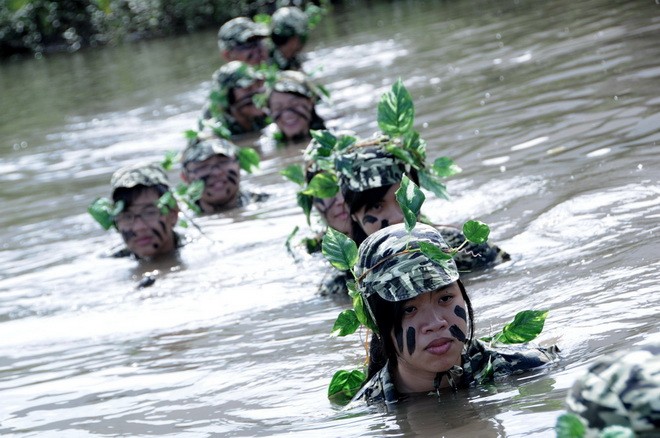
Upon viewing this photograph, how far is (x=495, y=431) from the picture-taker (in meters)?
4.89

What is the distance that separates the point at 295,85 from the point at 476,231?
8163 mm

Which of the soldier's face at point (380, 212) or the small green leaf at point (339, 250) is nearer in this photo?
the small green leaf at point (339, 250)

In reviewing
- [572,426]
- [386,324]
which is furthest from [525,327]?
[572,426]

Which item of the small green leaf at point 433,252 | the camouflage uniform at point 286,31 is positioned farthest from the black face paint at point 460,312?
the camouflage uniform at point 286,31

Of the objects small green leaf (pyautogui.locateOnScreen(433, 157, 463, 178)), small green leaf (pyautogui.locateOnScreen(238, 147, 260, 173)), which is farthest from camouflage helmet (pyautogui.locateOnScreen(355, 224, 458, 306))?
small green leaf (pyautogui.locateOnScreen(238, 147, 260, 173))

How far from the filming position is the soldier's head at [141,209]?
9.87m

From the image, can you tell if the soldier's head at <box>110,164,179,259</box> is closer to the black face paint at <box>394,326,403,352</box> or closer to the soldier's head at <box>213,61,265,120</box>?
the soldier's head at <box>213,61,265,120</box>

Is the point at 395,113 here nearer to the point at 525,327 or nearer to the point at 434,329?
the point at 525,327

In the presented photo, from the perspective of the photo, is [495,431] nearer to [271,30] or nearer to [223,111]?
[223,111]

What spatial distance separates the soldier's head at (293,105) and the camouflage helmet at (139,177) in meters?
3.38

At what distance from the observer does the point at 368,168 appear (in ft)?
23.1

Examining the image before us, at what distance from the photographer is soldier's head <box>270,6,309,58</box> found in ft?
55.7

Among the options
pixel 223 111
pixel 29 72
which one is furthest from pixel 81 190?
pixel 29 72

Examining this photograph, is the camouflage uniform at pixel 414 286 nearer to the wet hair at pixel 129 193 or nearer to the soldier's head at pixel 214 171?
the wet hair at pixel 129 193
